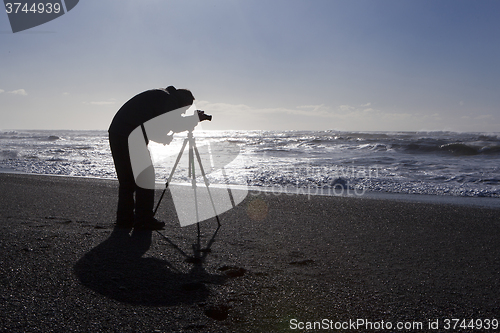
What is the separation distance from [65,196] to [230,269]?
12.9 ft

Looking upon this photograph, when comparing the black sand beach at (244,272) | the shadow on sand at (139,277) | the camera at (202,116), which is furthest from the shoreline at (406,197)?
the shadow on sand at (139,277)

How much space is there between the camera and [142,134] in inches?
140

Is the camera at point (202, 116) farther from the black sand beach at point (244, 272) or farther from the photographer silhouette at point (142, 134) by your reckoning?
the black sand beach at point (244, 272)

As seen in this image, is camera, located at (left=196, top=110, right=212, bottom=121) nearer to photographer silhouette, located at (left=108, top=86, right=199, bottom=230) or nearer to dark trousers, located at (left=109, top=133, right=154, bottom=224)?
photographer silhouette, located at (left=108, top=86, right=199, bottom=230)

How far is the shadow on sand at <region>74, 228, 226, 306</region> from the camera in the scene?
6.63ft

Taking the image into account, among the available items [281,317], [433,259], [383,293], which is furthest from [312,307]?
A: [433,259]

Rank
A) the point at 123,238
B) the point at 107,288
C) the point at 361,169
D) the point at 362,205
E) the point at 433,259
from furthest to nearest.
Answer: the point at 361,169 < the point at 362,205 < the point at 123,238 < the point at 433,259 < the point at 107,288

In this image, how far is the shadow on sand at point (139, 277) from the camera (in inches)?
79.6

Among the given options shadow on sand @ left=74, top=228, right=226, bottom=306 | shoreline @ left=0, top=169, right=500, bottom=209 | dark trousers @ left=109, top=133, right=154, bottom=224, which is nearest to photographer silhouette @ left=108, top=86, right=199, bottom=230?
dark trousers @ left=109, top=133, right=154, bottom=224

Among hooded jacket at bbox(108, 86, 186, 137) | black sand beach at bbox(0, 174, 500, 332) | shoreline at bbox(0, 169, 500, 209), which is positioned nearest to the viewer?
black sand beach at bbox(0, 174, 500, 332)

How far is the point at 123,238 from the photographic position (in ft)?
10.6

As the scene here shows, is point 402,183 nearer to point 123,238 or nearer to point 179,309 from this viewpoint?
point 123,238

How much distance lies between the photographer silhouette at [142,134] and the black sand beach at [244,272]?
261mm

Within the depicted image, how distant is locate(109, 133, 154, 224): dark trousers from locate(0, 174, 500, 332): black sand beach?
0.23 metres
